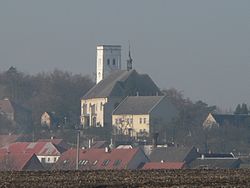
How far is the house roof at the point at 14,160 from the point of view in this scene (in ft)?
257

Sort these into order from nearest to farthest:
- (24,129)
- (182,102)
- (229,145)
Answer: (229,145) < (24,129) < (182,102)

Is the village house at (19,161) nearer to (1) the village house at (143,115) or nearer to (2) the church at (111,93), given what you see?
(1) the village house at (143,115)

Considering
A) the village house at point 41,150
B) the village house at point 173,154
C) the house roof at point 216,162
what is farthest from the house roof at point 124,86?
the house roof at point 216,162

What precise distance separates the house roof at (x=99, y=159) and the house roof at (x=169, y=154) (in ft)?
7.60

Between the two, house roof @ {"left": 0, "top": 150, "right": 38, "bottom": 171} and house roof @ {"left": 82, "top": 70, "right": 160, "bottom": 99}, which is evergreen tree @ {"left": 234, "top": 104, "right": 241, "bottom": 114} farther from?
house roof @ {"left": 0, "top": 150, "right": 38, "bottom": 171}

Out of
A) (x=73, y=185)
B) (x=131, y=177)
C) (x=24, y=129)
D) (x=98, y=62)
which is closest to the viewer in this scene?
(x=73, y=185)

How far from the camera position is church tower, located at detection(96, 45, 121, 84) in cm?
15862

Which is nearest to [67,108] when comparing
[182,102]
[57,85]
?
[57,85]

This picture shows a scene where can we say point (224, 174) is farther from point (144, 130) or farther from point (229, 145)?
point (144, 130)

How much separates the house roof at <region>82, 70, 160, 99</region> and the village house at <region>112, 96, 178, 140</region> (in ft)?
11.7

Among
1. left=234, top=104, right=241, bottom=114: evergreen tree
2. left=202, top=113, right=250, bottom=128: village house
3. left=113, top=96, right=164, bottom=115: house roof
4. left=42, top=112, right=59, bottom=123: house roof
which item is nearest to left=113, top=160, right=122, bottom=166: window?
left=202, top=113, right=250, bottom=128: village house

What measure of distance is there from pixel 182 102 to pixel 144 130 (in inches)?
383

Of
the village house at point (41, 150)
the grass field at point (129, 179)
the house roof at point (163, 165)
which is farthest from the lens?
the village house at point (41, 150)

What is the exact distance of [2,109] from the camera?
134 metres
